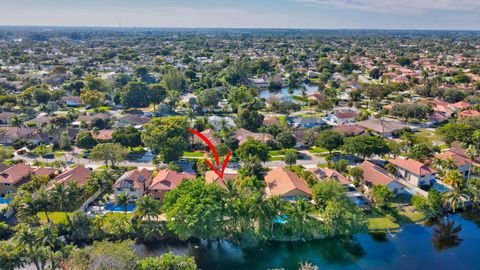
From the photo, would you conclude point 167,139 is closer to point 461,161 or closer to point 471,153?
point 461,161

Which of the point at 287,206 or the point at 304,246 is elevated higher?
the point at 287,206

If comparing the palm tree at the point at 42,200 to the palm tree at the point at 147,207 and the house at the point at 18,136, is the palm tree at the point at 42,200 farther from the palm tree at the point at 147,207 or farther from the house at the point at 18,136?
the house at the point at 18,136

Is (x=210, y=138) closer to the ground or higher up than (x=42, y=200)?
closer to the ground

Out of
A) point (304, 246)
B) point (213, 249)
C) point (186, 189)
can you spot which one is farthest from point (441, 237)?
point (186, 189)

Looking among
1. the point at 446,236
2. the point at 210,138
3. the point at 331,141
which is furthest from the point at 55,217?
the point at 446,236

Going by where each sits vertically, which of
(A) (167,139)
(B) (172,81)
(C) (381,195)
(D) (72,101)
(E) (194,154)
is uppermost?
(B) (172,81)

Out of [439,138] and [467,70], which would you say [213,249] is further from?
[467,70]

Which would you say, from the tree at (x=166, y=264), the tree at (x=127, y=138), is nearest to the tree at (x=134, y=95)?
the tree at (x=127, y=138)
